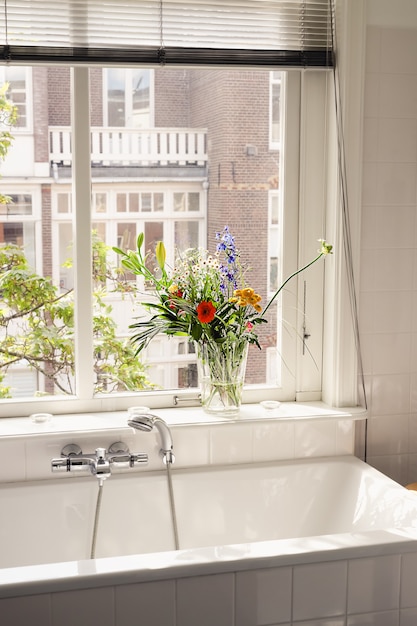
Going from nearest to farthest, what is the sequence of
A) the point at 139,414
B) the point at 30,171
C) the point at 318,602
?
the point at 318,602
the point at 139,414
the point at 30,171

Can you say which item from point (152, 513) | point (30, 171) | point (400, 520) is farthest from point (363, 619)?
point (30, 171)

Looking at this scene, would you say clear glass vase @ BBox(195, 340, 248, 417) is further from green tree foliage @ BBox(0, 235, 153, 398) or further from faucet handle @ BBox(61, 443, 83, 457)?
faucet handle @ BBox(61, 443, 83, 457)

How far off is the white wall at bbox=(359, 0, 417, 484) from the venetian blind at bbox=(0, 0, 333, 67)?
226 millimetres

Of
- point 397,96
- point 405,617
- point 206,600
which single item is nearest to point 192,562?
point 206,600

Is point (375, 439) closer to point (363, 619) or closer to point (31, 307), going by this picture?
point (363, 619)

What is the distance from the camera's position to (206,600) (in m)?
2.03

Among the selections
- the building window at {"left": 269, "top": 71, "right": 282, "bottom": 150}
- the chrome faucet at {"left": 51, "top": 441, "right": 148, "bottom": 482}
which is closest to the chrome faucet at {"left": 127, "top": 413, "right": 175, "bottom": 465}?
the chrome faucet at {"left": 51, "top": 441, "right": 148, "bottom": 482}

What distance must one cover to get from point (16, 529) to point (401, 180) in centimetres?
184

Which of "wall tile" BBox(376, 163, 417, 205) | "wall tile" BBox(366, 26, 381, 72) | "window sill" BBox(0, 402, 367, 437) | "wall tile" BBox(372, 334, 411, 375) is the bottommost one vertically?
"window sill" BBox(0, 402, 367, 437)

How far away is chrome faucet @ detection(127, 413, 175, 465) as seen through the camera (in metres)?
2.54

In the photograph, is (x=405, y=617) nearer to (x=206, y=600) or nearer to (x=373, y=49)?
(x=206, y=600)

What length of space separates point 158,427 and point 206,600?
0.70 meters

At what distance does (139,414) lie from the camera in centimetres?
266

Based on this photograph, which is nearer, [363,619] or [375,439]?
[363,619]
